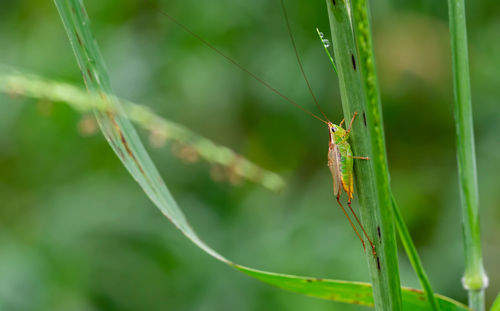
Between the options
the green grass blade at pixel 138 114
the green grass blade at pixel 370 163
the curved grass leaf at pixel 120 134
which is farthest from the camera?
the green grass blade at pixel 138 114

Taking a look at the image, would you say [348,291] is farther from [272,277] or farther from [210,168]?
[210,168]

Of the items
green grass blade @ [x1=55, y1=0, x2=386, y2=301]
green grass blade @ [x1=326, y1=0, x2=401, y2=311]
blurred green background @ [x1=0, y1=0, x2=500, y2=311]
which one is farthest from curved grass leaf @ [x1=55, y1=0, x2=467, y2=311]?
blurred green background @ [x1=0, y1=0, x2=500, y2=311]

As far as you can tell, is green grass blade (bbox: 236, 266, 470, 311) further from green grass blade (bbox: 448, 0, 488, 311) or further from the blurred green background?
the blurred green background

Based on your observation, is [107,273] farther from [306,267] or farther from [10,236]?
[306,267]

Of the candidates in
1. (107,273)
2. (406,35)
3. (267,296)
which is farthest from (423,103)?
(107,273)

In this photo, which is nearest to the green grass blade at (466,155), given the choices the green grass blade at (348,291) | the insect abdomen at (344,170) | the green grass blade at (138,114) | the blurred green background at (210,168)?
the green grass blade at (348,291)

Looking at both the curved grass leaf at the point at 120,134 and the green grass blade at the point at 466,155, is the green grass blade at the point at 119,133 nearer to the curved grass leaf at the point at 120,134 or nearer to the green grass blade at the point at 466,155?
the curved grass leaf at the point at 120,134
